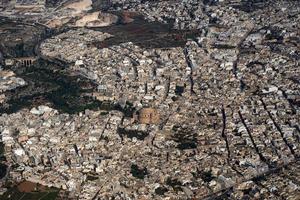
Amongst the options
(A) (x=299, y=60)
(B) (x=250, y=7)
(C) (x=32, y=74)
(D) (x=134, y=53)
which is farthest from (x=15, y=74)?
(B) (x=250, y=7)

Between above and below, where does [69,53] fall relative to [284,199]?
below

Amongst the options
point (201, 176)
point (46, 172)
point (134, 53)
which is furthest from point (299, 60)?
point (46, 172)

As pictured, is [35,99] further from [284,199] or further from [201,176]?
[284,199]

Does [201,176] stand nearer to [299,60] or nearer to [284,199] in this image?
[284,199]

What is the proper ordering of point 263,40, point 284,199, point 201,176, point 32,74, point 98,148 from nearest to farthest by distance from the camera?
point 284,199 < point 201,176 < point 98,148 < point 32,74 < point 263,40

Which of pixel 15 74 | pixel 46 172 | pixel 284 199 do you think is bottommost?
pixel 15 74

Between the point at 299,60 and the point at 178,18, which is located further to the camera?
the point at 178,18

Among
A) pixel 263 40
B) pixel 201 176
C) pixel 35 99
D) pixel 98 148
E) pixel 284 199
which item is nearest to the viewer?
pixel 284 199
